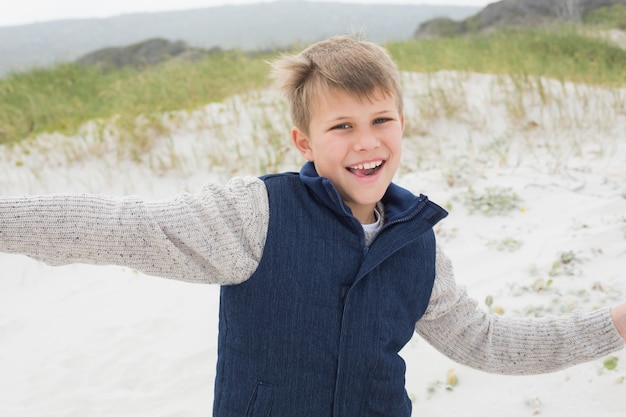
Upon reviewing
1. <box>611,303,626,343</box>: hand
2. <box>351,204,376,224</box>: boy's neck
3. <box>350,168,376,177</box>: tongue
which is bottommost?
<box>611,303,626,343</box>: hand

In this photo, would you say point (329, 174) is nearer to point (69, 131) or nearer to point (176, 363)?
point (176, 363)

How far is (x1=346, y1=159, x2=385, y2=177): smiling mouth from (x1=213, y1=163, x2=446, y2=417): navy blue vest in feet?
0.33

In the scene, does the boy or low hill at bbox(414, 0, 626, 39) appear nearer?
the boy

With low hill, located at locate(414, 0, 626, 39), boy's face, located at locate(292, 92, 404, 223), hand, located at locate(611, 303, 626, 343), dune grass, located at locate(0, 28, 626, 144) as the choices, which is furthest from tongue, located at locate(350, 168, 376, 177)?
low hill, located at locate(414, 0, 626, 39)

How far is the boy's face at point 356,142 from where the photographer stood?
4.78 feet

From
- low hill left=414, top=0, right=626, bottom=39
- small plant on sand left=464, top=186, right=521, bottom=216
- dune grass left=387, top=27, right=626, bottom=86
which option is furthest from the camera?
low hill left=414, top=0, right=626, bottom=39

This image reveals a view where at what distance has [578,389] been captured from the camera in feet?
6.99

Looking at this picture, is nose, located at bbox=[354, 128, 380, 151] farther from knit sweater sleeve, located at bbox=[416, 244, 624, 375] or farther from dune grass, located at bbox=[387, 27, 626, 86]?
dune grass, located at bbox=[387, 27, 626, 86]

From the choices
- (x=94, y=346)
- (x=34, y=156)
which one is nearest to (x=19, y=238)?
(x=94, y=346)

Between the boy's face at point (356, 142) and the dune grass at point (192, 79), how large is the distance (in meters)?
3.76

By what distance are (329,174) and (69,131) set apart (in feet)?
14.1

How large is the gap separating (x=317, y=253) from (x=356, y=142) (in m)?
0.27

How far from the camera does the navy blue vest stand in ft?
4.53

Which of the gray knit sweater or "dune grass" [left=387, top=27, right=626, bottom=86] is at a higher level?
"dune grass" [left=387, top=27, right=626, bottom=86]
